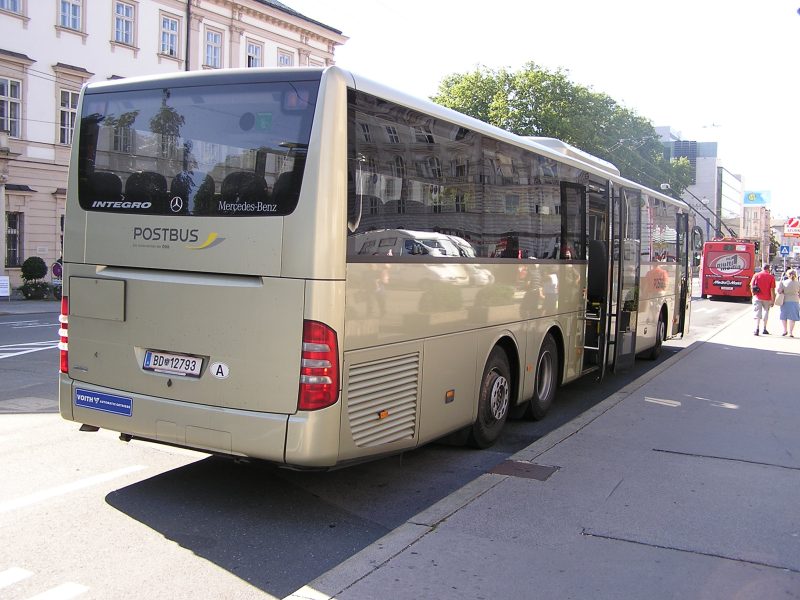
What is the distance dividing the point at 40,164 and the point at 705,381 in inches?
1078

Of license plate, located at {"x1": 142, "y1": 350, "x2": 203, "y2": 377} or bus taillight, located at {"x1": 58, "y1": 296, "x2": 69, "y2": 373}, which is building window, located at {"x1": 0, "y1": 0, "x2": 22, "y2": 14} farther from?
license plate, located at {"x1": 142, "y1": 350, "x2": 203, "y2": 377}

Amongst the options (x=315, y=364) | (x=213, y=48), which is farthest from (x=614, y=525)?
(x=213, y=48)

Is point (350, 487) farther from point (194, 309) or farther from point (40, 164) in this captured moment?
point (40, 164)

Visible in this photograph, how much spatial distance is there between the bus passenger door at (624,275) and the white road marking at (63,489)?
6736 millimetres

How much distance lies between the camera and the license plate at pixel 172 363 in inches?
211

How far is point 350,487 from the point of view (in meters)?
6.28

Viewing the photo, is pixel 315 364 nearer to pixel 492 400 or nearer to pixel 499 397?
pixel 492 400

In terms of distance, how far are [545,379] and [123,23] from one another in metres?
30.5

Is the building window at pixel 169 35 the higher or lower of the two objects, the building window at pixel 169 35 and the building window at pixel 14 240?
the higher

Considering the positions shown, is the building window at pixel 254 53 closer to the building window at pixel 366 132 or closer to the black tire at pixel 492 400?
the black tire at pixel 492 400

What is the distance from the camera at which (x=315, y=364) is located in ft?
16.5

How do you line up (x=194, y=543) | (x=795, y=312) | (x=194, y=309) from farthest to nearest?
1. (x=795, y=312)
2. (x=194, y=309)
3. (x=194, y=543)

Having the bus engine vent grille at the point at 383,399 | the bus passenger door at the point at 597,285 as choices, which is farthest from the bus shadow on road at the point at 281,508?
Result: the bus passenger door at the point at 597,285

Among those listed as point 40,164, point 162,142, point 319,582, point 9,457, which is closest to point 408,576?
point 319,582
